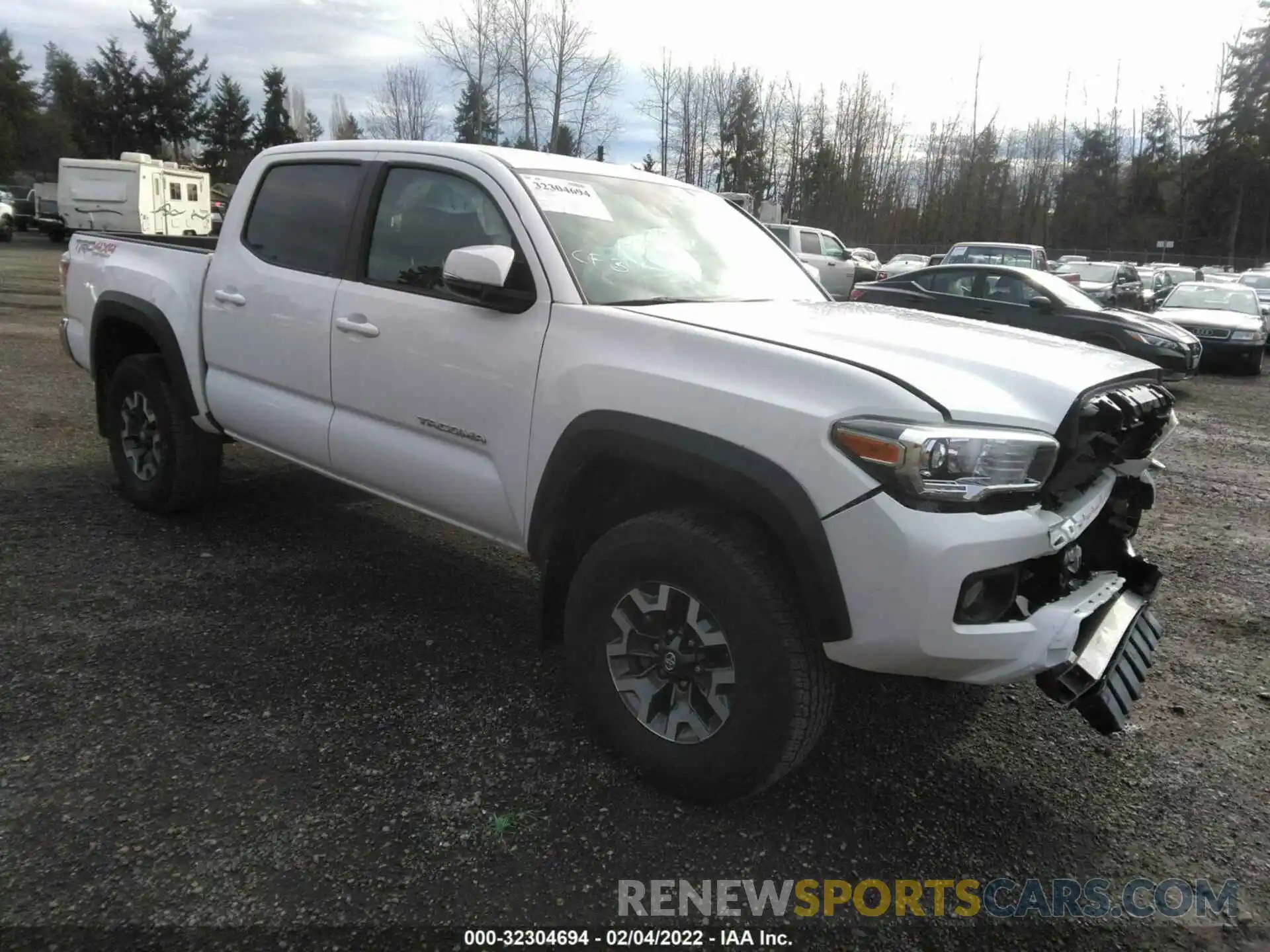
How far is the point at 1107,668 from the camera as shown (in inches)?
101

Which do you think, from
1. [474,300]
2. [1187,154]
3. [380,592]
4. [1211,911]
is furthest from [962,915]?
[1187,154]

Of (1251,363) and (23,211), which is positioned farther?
(23,211)

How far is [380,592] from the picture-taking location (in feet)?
13.8

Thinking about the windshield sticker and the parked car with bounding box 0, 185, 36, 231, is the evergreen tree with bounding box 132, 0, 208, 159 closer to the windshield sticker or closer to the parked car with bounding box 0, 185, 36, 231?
the parked car with bounding box 0, 185, 36, 231

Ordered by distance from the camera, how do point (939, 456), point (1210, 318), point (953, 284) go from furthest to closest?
point (1210, 318)
point (953, 284)
point (939, 456)

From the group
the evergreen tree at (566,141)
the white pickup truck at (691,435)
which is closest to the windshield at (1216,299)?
the white pickup truck at (691,435)

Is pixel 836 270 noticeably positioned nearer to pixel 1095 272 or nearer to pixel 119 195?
pixel 1095 272

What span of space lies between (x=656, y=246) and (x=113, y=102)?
57719 millimetres

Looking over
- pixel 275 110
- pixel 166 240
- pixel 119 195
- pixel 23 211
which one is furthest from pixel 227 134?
pixel 166 240

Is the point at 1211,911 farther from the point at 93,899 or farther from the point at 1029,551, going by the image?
the point at 93,899

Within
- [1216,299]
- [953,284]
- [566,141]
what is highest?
[566,141]

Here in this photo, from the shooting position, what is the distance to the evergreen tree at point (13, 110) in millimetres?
48188

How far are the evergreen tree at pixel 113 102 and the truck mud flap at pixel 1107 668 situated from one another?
57666 mm

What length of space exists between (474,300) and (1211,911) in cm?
290
